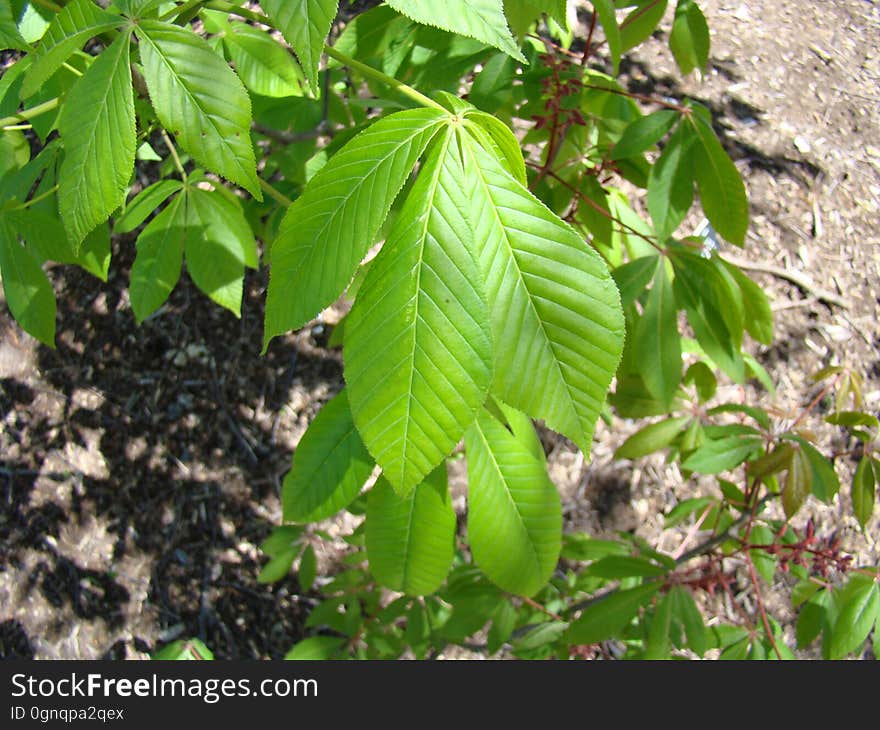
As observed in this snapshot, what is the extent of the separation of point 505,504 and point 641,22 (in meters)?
1.24

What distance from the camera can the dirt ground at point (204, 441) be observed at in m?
2.76

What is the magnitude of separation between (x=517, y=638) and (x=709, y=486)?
133 cm

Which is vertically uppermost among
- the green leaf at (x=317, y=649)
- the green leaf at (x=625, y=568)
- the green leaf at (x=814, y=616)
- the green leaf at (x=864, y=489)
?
the green leaf at (x=864, y=489)

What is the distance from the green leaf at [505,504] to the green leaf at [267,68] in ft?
3.09

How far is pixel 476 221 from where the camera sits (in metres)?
0.78

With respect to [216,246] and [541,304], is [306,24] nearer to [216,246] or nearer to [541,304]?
[541,304]

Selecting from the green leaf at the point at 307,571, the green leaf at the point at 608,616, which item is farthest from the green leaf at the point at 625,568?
the green leaf at the point at 307,571

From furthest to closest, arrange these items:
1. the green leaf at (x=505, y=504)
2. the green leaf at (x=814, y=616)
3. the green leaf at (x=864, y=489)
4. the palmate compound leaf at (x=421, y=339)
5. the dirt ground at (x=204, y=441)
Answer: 1. the dirt ground at (x=204, y=441)
2. the green leaf at (x=814, y=616)
3. the green leaf at (x=864, y=489)
4. the green leaf at (x=505, y=504)
5. the palmate compound leaf at (x=421, y=339)

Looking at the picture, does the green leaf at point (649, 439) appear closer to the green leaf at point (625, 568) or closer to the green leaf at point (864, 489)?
the green leaf at point (625, 568)

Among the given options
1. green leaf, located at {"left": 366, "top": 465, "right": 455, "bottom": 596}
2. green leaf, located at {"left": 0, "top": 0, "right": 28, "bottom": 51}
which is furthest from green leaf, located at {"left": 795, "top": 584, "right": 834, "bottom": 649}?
green leaf, located at {"left": 0, "top": 0, "right": 28, "bottom": 51}

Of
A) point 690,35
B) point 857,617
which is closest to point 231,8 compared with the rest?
point 690,35

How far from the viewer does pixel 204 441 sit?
303cm
